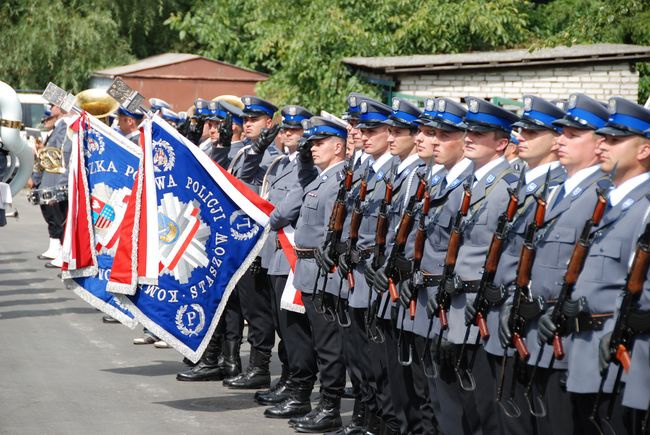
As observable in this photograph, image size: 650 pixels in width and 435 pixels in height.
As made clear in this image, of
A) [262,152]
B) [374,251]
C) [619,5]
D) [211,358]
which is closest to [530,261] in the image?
[374,251]

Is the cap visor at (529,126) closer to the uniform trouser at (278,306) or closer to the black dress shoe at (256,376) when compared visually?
the uniform trouser at (278,306)

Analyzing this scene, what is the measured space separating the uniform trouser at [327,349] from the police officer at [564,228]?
280 cm

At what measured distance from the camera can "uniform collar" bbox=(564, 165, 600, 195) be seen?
5.64 m

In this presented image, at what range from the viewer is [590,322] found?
17.3ft

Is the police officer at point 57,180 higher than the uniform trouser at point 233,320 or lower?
higher

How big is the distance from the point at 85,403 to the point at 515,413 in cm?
393

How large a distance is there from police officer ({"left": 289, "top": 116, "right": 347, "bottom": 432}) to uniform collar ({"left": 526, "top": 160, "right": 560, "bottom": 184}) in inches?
91.0

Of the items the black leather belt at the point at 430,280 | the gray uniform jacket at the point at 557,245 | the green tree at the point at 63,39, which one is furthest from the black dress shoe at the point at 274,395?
the green tree at the point at 63,39

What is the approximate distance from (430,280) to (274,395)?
8.95 feet

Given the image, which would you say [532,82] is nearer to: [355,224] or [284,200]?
[284,200]

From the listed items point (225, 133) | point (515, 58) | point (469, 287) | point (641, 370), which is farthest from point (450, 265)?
point (515, 58)

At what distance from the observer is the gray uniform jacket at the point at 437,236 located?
261 inches

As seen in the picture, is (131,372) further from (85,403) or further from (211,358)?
(85,403)

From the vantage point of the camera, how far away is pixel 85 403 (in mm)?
8828
